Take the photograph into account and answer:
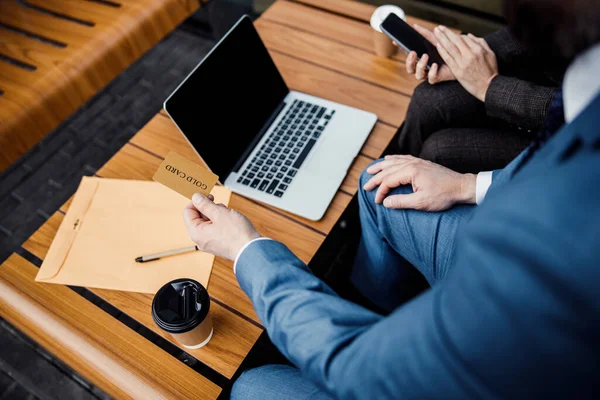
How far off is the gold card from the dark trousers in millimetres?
682

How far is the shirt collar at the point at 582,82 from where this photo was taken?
0.48m

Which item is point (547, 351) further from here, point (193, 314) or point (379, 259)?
point (379, 259)

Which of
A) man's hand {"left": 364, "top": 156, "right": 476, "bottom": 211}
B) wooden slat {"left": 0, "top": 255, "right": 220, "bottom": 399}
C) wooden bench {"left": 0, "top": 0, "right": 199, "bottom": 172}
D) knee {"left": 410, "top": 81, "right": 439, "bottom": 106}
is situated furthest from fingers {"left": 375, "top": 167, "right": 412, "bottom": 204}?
wooden bench {"left": 0, "top": 0, "right": 199, "bottom": 172}

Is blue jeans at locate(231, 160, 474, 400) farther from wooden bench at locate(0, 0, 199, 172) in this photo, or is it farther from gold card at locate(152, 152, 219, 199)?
wooden bench at locate(0, 0, 199, 172)

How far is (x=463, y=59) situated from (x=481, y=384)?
96 cm

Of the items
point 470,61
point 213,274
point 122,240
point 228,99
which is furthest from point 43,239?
point 470,61

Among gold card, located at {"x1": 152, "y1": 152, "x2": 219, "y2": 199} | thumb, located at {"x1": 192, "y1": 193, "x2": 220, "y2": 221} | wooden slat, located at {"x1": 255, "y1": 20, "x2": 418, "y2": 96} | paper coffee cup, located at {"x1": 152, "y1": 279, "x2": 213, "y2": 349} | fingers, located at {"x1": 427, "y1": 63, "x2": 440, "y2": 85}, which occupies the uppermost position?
fingers, located at {"x1": 427, "y1": 63, "x2": 440, "y2": 85}

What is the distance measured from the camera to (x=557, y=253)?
44 cm

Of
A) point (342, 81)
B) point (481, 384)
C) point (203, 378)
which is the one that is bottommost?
point (203, 378)

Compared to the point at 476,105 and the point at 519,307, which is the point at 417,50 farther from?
the point at 519,307

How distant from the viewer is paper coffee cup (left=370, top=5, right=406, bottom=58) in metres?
1.26

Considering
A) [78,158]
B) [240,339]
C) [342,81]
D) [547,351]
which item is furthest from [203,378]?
[78,158]

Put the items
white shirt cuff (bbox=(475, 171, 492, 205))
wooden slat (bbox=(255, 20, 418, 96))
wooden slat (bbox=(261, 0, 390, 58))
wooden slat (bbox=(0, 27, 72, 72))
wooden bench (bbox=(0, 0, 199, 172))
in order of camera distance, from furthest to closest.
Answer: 1. wooden slat (bbox=(0, 27, 72, 72))
2. wooden bench (bbox=(0, 0, 199, 172))
3. wooden slat (bbox=(261, 0, 390, 58))
4. wooden slat (bbox=(255, 20, 418, 96))
5. white shirt cuff (bbox=(475, 171, 492, 205))

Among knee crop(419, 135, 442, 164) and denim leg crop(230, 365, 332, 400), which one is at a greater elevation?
knee crop(419, 135, 442, 164)
